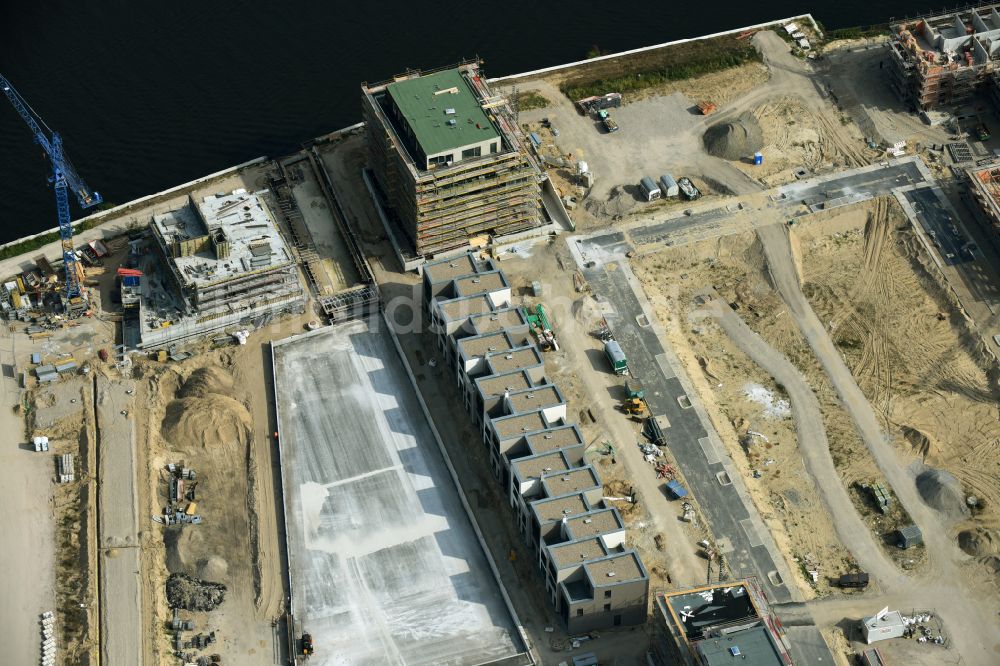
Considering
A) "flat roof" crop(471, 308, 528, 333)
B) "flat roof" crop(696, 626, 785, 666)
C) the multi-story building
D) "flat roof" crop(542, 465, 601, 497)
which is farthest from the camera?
"flat roof" crop(471, 308, 528, 333)

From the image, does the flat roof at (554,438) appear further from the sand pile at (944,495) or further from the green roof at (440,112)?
the green roof at (440,112)

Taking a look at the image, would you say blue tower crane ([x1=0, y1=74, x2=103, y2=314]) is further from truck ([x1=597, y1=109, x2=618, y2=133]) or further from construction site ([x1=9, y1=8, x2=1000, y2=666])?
truck ([x1=597, y1=109, x2=618, y2=133])

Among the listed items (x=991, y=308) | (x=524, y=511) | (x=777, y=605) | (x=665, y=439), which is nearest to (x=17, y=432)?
(x=524, y=511)

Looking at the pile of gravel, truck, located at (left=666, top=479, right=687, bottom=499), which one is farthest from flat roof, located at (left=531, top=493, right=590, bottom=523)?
the pile of gravel

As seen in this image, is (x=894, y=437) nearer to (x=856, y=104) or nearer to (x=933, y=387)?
(x=933, y=387)

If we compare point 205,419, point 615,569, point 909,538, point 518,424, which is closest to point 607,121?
point 518,424

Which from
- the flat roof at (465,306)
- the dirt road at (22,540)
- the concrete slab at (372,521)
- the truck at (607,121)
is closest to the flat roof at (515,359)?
the flat roof at (465,306)
